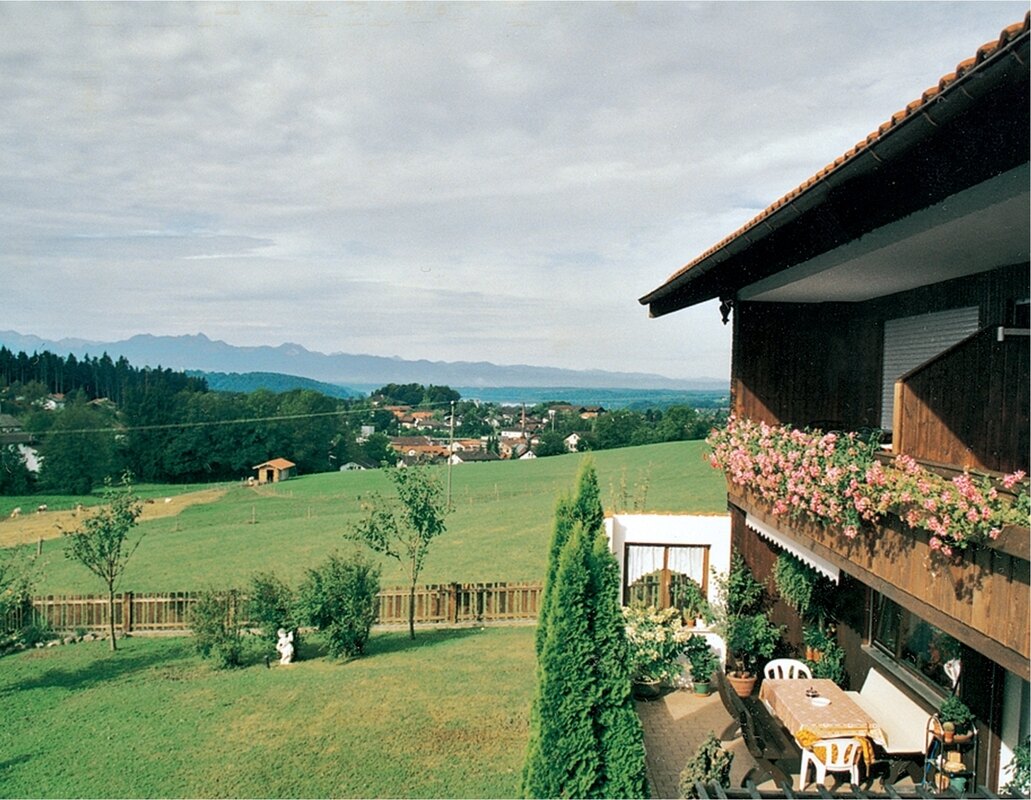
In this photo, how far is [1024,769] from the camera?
5926mm

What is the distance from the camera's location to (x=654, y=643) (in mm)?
12117

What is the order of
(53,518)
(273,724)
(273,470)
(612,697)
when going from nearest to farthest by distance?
(612,697), (273,724), (53,518), (273,470)

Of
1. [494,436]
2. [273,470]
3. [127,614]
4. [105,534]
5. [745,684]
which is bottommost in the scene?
[273,470]

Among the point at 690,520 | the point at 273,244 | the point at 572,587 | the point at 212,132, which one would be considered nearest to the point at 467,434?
the point at 273,244

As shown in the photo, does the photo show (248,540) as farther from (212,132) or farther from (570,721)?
(570,721)

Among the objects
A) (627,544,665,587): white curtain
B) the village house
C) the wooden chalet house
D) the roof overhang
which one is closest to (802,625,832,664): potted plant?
the wooden chalet house

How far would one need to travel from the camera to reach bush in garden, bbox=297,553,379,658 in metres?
17.8

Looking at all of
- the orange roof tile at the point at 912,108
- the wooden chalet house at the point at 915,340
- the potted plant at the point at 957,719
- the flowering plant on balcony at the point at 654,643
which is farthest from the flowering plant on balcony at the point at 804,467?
the flowering plant on balcony at the point at 654,643

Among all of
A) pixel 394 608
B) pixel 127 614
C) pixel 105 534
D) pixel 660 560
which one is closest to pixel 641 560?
pixel 660 560

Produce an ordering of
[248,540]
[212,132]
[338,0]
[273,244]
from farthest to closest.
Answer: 1. [273,244]
2. [248,540]
3. [212,132]
4. [338,0]

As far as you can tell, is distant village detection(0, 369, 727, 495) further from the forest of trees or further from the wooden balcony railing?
the wooden balcony railing

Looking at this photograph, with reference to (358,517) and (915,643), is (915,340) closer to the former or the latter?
(915,643)

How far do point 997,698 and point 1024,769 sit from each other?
169cm

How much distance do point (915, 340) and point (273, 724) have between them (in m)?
12.1
